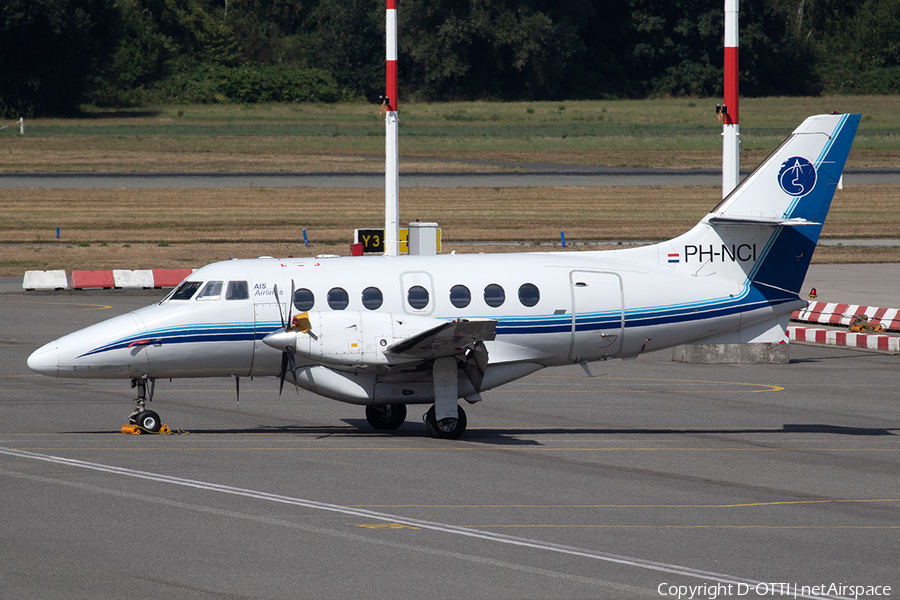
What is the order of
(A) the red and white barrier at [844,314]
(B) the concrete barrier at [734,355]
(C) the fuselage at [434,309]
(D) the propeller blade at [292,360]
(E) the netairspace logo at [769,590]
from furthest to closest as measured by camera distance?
(A) the red and white barrier at [844,314]
(B) the concrete barrier at [734,355]
(C) the fuselage at [434,309]
(D) the propeller blade at [292,360]
(E) the netairspace logo at [769,590]

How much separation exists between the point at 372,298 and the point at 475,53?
9521 centimetres

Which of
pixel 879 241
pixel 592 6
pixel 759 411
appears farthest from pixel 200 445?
pixel 592 6

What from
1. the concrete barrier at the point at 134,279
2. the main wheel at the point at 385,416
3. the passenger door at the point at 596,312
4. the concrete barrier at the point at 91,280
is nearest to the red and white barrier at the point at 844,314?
the passenger door at the point at 596,312

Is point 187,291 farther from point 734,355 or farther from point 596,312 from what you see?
point 734,355

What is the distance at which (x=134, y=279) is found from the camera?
38969mm

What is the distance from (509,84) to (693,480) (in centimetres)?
10318

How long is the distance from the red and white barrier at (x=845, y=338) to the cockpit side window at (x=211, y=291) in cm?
1778

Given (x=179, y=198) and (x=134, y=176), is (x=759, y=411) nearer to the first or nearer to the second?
(x=179, y=198)

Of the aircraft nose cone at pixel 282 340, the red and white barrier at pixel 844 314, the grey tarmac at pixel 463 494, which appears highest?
the aircraft nose cone at pixel 282 340

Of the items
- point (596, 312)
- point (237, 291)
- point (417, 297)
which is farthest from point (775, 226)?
point (237, 291)

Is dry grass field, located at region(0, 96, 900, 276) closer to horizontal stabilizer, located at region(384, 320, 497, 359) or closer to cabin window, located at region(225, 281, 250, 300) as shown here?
cabin window, located at region(225, 281, 250, 300)

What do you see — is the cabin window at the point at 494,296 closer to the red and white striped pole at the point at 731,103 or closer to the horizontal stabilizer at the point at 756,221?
the horizontal stabilizer at the point at 756,221

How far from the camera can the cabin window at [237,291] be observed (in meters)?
18.8

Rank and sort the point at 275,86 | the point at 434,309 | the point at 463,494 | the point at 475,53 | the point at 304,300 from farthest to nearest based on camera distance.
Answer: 1. the point at 475,53
2. the point at 275,86
3. the point at 434,309
4. the point at 304,300
5. the point at 463,494
